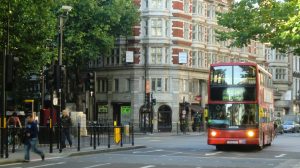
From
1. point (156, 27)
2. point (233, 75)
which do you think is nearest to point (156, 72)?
point (156, 27)

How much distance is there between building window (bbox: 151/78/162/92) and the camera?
70438 millimetres

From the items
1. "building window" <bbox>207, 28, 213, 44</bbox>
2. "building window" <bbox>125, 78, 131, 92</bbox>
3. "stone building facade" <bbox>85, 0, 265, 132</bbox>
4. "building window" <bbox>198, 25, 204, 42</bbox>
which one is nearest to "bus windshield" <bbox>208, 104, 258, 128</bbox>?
"stone building facade" <bbox>85, 0, 265, 132</bbox>

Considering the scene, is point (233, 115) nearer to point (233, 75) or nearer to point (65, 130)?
point (233, 75)

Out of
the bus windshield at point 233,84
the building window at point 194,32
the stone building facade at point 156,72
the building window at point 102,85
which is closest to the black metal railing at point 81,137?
the bus windshield at point 233,84

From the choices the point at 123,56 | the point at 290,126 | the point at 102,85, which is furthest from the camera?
the point at 290,126

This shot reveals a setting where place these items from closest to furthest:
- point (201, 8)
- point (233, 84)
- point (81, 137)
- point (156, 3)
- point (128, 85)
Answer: point (233, 84)
point (81, 137)
point (156, 3)
point (128, 85)
point (201, 8)

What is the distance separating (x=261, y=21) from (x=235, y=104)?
4.60 m

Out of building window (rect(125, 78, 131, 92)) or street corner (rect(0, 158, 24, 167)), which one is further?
building window (rect(125, 78, 131, 92))

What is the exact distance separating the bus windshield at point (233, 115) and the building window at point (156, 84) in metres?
39.6

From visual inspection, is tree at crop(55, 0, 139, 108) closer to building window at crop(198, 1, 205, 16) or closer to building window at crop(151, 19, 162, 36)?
building window at crop(151, 19, 162, 36)

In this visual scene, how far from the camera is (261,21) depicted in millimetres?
27719

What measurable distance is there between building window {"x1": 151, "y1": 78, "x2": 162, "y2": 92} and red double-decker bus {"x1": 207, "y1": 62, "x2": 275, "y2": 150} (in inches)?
1555

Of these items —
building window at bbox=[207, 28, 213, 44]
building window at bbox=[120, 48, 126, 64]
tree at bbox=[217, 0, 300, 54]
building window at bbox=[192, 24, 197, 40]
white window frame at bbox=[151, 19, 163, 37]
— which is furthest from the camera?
building window at bbox=[207, 28, 213, 44]

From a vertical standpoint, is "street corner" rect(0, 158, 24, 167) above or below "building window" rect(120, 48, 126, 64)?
below
